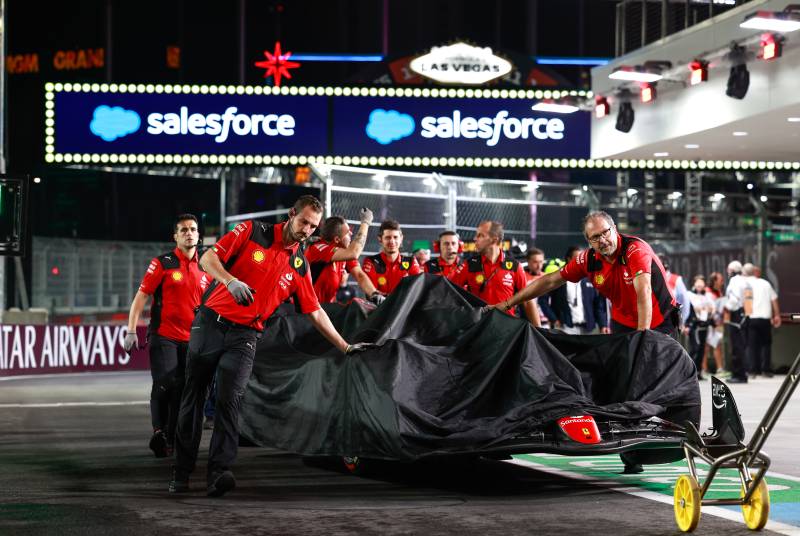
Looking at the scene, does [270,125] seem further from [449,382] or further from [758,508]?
[758,508]

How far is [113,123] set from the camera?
22.3m

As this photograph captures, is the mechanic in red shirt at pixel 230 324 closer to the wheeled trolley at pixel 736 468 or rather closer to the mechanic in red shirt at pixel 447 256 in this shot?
the wheeled trolley at pixel 736 468

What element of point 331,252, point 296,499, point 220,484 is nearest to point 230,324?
point 220,484

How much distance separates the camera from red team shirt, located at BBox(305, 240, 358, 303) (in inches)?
509

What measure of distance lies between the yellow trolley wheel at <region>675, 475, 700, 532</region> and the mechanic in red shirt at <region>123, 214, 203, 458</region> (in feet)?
17.3

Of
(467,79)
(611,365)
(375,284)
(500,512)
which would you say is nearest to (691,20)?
(467,79)

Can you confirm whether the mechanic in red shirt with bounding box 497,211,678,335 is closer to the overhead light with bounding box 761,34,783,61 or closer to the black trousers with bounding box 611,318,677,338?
the black trousers with bounding box 611,318,677,338

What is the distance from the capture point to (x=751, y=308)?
22.3m

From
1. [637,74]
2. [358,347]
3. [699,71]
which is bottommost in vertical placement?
[358,347]

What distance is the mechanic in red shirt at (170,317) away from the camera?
37.9ft

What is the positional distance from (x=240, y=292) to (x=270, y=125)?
47.4 feet

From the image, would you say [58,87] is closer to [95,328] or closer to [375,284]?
[95,328]

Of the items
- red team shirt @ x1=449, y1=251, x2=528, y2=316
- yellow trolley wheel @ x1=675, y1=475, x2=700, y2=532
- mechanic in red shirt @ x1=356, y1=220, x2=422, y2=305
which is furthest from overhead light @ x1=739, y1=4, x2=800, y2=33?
yellow trolley wheel @ x1=675, y1=475, x2=700, y2=532

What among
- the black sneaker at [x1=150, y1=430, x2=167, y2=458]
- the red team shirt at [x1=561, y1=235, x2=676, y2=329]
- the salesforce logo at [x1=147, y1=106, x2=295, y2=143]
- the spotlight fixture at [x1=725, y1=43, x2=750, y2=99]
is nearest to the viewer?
the red team shirt at [x1=561, y1=235, x2=676, y2=329]
